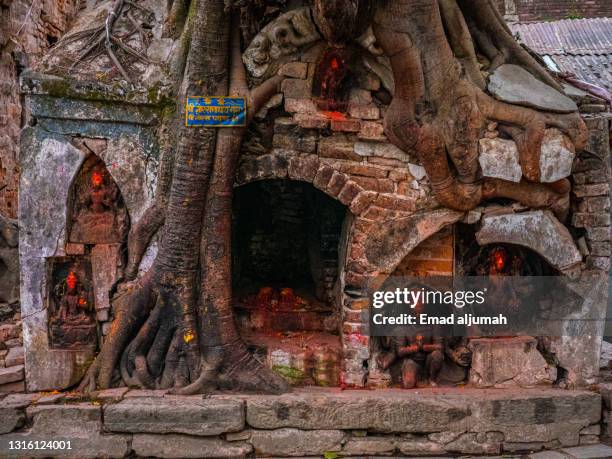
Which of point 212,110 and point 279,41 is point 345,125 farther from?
point 212,110

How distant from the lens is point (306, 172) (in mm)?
4961

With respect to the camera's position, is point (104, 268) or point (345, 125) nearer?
point (345, 125)

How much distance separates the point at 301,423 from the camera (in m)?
4.80

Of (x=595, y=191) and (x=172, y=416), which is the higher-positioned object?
(x=595, y=191)

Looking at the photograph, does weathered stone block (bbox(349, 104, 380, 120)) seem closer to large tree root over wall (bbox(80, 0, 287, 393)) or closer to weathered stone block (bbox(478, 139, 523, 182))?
large tree root over wall (bbox(80, 0, 287, 393))

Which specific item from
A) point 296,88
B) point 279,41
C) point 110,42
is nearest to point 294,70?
point 296,88

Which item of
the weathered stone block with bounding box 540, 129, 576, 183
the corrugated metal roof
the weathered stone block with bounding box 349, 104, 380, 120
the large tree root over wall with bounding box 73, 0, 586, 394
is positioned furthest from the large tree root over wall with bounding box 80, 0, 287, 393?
the corrugated metal roof

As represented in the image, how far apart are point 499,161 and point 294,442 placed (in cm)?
299

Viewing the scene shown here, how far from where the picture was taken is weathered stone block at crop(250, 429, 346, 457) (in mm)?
4789

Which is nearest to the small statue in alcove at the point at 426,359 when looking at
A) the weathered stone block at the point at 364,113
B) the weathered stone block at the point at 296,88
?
the weathered stone block at the point at 364,113

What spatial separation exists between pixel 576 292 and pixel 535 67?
7.02 ft

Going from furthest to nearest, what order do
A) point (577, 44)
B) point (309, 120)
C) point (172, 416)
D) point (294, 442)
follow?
point (577, 44) < point (309, 120) < point (294, 442) < point (172, 416)

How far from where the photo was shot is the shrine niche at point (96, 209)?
5.05 metres

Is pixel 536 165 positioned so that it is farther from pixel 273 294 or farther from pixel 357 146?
pixel 273 294
